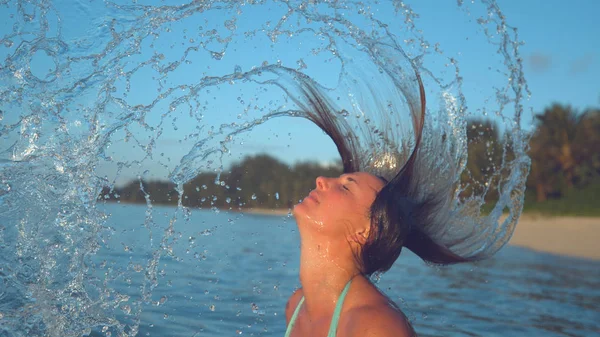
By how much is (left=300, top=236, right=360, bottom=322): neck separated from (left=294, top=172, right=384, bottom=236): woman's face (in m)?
0.10

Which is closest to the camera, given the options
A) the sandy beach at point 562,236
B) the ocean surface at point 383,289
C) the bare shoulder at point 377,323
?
the bare shoulder at point 377,323

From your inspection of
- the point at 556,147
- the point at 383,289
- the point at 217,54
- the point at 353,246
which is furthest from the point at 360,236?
the point at 556,147

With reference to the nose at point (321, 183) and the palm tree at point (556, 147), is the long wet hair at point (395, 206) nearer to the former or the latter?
the nose at point (321, 183)

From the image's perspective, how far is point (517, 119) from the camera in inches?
212

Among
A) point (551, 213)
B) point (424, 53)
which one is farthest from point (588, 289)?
point (551, 213)

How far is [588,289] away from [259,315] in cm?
540

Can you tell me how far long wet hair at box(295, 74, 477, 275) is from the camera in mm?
3080

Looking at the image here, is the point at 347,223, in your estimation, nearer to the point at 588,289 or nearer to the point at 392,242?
the point at 392,242

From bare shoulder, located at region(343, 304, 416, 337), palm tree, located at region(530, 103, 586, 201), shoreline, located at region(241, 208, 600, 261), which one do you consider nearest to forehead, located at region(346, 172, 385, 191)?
bare shoulder, located at region(343, 304, 416, 337)

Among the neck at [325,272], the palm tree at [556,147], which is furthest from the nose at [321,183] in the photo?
the palm tree at [556,147]

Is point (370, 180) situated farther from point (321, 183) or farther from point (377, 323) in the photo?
point (377, 323)

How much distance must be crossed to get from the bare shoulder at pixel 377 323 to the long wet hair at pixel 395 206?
0.32 meters

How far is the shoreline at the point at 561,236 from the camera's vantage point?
17.3 m

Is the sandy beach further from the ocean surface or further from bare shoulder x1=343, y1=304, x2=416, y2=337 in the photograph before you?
bare shoulder x1=343, y1=304, x2=416, y2=337
